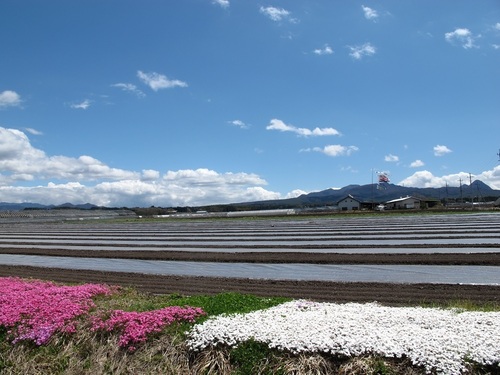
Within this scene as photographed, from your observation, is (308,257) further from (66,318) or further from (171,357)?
(171,357)

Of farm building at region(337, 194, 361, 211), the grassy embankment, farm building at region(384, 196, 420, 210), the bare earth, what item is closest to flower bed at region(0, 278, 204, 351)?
the grassy embankment

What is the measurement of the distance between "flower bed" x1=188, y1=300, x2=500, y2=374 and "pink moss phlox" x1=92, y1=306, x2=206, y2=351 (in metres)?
0.50

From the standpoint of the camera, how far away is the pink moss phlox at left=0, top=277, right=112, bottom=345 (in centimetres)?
741

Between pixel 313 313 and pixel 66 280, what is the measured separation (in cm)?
1000

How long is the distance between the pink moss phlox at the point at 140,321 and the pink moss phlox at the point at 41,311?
0.68 metres

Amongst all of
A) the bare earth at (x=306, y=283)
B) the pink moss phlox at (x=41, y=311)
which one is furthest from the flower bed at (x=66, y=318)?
the bare earth at (x=306, y=283)

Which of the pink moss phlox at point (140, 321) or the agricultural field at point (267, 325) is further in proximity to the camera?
the pink moss phlox at point (140, 321)

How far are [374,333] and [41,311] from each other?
5.84 meters

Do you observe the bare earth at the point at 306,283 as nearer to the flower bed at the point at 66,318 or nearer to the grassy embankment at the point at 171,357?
the grassy embankment at the point at 171,357

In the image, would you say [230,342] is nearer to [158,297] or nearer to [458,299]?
[158,297]

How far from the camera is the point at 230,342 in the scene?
245 inches

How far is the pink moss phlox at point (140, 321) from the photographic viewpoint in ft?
22.2

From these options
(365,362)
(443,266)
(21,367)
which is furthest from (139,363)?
(443,266)

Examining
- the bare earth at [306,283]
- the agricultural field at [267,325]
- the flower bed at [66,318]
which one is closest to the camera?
the agricultural field at [267,325]
